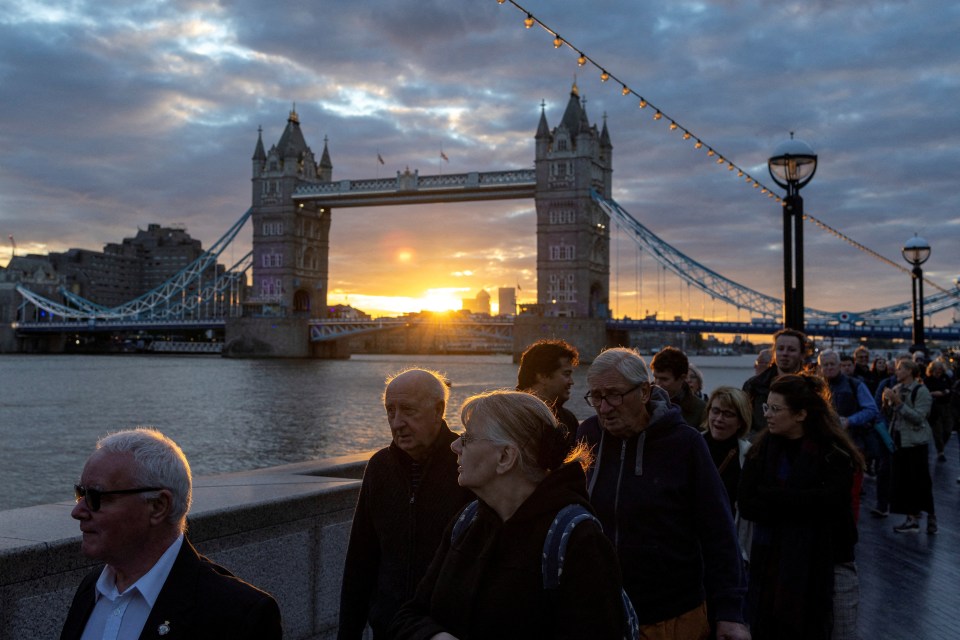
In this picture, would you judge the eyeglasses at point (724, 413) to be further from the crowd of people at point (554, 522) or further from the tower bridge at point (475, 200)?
the tower bridge at point (475, 200)

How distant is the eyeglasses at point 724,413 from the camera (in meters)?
3.57

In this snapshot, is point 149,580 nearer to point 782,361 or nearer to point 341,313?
point 782,361

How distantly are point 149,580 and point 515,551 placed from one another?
0.73 meters

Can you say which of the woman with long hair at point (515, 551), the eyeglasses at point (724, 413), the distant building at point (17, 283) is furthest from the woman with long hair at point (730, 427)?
the distant building at point (17, 283)

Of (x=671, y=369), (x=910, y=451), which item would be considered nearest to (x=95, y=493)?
(x=671, y=369)

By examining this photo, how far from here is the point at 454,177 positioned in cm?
5903

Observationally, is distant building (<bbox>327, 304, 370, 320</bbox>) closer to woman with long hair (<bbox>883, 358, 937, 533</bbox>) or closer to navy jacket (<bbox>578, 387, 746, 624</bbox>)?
woman with long hair (<bbox>883, 358, 937, 533</bbox>)

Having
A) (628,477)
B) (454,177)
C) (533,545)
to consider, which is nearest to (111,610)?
(533,545)

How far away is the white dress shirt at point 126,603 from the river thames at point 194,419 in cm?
1052

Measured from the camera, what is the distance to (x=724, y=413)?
3570 millimetres

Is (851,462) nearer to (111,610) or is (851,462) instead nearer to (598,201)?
(111,610)

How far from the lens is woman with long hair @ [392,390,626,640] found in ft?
5.26

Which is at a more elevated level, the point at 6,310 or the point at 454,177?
the point at 454,177

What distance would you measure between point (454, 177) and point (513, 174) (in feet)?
13.8
